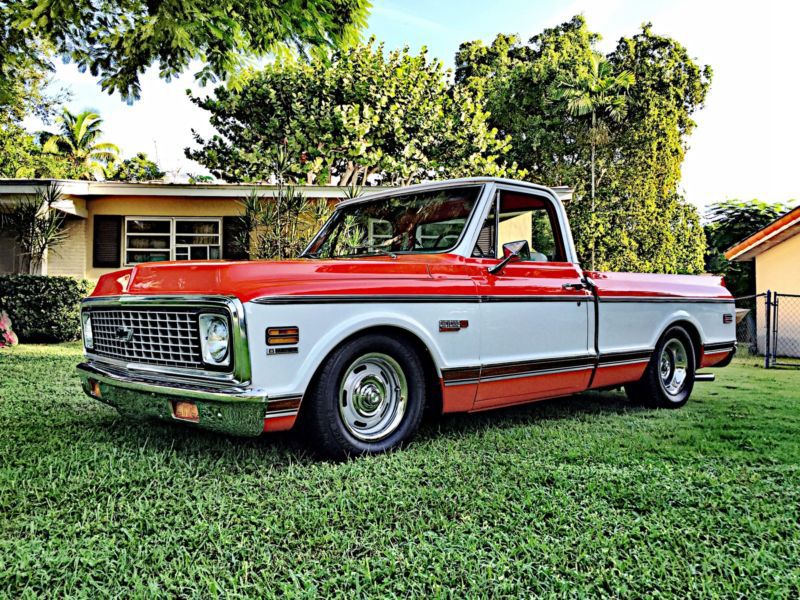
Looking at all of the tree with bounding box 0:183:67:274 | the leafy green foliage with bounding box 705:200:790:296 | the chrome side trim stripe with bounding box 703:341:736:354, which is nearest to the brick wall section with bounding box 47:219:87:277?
the tree with bounding box 0:183:67:274

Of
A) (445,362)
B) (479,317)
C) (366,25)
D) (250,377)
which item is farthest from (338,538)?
(366,25)

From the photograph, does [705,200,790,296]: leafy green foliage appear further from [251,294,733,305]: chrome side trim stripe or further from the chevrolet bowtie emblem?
the chevrolet bowtie emblem

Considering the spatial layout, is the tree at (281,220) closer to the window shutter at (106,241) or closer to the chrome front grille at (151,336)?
the window shutter at (106,241)

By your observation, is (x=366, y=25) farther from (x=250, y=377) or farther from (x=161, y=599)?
(x=161, y=599)

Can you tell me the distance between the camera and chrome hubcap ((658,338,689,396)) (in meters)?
6.28

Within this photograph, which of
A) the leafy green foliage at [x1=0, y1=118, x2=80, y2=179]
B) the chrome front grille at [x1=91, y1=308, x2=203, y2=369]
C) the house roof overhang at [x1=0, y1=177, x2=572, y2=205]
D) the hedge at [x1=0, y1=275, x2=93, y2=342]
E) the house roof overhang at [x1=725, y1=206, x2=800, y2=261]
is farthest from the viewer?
the leafy green foliage at [x1=0, y1=118, x2=80, y2=179]

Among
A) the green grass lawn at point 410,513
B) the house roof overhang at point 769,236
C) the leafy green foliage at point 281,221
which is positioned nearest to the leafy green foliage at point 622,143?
the house roof overhang at point 769,236

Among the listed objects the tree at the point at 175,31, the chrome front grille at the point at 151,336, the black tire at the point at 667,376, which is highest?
the tree at the point at 175,31

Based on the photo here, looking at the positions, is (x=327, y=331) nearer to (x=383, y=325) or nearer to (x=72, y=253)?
(x=383, y=325)

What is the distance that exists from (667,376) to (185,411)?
15.5 ft

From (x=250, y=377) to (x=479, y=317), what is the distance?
172cm

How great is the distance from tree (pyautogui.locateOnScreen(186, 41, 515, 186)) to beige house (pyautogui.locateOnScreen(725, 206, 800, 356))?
11030 millimetres

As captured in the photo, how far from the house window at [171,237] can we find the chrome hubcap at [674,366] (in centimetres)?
1185

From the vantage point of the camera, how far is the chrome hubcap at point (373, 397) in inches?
153
